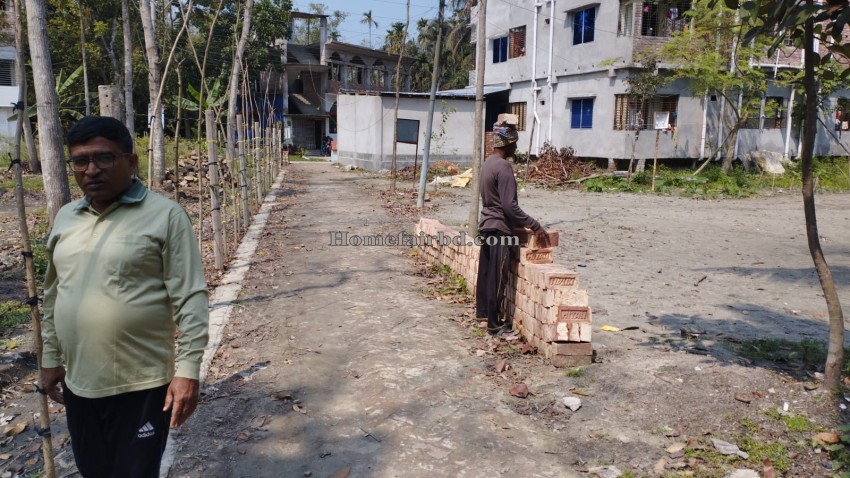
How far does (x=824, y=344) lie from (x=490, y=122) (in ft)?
83.7

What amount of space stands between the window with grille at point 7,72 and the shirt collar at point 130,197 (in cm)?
3031

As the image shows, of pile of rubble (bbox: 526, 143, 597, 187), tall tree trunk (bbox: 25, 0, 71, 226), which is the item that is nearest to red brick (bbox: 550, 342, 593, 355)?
tall tree trunk (bbox: 25, 0, 71, 226)

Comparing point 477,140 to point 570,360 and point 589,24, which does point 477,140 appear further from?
point 589,24

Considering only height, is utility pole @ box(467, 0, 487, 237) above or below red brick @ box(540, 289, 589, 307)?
above

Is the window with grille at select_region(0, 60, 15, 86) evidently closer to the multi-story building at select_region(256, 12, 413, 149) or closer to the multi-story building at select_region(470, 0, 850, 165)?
the multi-story building at select_region(256, 12, 413, 149)

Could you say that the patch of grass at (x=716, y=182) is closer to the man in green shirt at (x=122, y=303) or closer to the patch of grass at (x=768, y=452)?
the patch of grass at (x=768, y=452)

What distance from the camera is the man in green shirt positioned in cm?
229

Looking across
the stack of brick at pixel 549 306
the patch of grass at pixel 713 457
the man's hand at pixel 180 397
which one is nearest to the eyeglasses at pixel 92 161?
the man's hand at pixel 180 397

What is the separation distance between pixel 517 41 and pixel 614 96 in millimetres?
7143

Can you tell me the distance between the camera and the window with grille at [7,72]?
27.3 m

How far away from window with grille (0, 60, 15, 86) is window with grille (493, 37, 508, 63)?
20.9 metres

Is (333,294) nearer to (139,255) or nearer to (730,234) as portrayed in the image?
(139,255)

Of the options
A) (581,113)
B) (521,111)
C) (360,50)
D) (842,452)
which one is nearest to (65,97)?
(521,111)

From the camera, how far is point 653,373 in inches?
171
